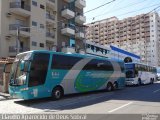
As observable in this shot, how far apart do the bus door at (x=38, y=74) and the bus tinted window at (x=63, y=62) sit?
33.9 inches

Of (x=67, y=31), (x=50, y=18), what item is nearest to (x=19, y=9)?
(x=50, y=18)

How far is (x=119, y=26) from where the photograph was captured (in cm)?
11431

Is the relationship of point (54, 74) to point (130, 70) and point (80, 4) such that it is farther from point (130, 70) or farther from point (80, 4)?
point (80, 4)

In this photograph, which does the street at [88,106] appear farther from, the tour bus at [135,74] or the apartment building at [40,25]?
the tour bus at [135,74]

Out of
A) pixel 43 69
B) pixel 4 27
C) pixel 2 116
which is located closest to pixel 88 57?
pixel 43 69

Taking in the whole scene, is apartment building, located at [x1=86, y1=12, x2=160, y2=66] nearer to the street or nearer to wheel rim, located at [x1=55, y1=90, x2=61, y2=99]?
wheel rim, located at [x1=55, y1=90, x2=61, y2=99]

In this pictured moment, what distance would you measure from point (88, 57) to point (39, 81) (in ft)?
20.8

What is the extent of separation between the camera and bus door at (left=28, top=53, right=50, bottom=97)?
1634cm

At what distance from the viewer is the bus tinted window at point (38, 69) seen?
53.7 feet

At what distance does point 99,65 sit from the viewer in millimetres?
23656

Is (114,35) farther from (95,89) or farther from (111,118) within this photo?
(111,118)

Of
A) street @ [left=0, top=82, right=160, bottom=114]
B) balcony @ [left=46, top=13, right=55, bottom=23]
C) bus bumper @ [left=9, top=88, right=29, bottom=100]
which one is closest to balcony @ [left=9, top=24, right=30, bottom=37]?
balcony @ [left=46, top=13, right=55, bottom=23]

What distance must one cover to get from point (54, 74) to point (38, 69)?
5.24 feet

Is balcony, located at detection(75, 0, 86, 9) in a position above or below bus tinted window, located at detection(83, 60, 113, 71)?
above
